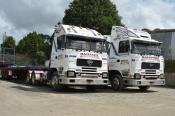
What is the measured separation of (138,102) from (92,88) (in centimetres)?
605

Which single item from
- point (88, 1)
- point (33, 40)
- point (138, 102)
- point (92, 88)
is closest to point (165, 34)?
point (88, 1)

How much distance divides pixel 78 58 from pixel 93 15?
25.3m

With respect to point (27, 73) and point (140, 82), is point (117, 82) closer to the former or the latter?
point (140, 82)

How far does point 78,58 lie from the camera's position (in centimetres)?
2117

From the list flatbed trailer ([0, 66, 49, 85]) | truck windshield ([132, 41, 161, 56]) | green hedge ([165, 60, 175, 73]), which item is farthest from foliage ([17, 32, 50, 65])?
truck windshield ([132, 41, 161, 56])

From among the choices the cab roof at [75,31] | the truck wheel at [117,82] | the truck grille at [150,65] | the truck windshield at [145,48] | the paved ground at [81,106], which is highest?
the cab roof at [75,31]

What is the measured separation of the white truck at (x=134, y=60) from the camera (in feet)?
73.3

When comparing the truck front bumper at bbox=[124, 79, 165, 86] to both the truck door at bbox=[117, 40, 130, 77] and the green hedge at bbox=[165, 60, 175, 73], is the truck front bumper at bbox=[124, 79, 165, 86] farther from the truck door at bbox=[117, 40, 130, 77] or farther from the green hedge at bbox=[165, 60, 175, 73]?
the green hedge at bbox=[165, 60, 175, 73]

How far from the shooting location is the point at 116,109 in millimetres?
14812

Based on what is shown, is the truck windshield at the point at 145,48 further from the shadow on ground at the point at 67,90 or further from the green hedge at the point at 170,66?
the green hedge at the point at 170,66

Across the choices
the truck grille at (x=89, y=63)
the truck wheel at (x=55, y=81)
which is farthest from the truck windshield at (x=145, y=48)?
the truck wheel at (x=55, y=81)

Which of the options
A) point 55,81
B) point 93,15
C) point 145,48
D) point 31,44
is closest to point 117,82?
point 145,48

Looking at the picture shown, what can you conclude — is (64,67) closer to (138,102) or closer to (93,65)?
(93,65)

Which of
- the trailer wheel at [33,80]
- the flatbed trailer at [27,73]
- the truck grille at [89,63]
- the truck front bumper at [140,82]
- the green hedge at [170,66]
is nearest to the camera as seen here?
the truck grille at [89,63]
